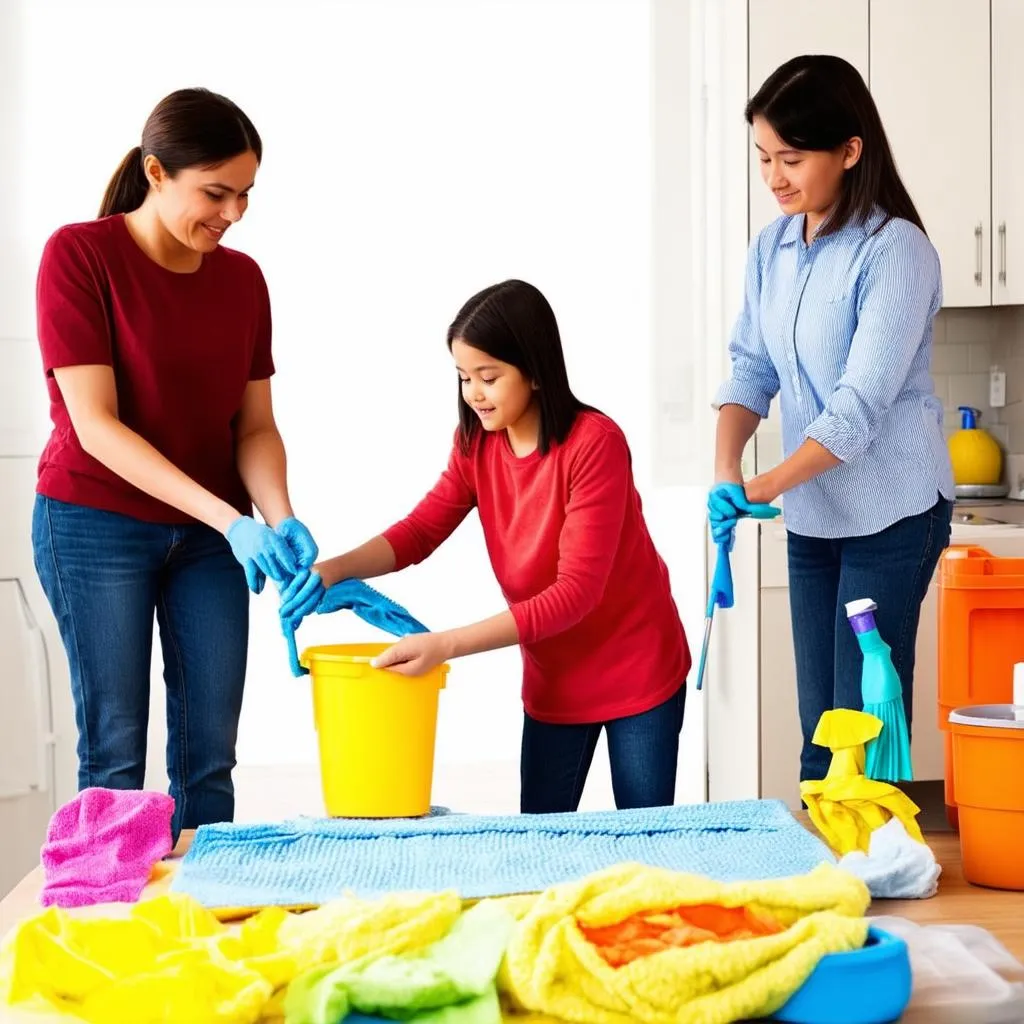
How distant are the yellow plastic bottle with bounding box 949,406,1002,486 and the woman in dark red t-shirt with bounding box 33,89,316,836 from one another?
86.4 inches

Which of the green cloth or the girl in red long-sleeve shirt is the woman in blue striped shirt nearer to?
the girl in red long-sleeve shirt

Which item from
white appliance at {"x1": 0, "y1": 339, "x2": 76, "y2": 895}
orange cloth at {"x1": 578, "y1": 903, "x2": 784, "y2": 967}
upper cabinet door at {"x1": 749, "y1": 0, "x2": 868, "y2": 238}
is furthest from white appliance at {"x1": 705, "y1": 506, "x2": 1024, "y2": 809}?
orange cloth at {"x1": 578, "y1": 903, "x2": 784, "y2": 967}

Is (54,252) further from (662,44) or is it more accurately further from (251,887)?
(662,44)

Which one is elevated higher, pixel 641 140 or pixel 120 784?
pixel 641 140

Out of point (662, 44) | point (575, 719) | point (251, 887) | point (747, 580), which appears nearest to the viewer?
point (251, 887)

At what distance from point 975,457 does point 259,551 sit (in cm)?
235

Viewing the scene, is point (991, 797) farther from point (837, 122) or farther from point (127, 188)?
point (127, 188)

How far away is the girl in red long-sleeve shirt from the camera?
1.74 m

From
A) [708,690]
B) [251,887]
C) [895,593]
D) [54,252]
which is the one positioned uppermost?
[54,252]

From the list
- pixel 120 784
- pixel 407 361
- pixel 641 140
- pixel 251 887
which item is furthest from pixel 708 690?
pixel 251 887

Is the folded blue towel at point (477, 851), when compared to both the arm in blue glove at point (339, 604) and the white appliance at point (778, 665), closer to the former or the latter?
the arm in blue glove at point (339, 604)

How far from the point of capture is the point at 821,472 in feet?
5.59

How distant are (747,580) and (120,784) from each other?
1.69 metres

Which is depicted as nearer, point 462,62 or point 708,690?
point 708,690
